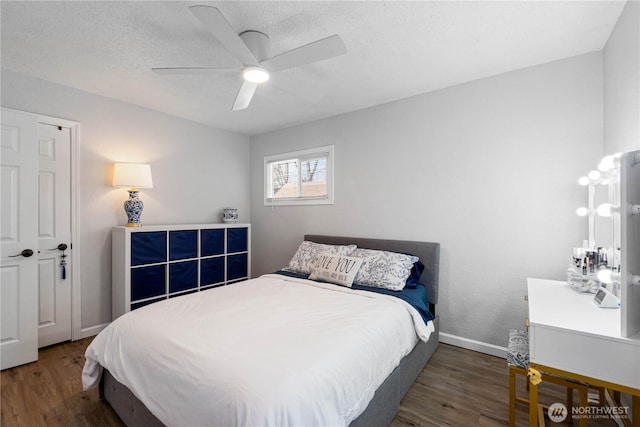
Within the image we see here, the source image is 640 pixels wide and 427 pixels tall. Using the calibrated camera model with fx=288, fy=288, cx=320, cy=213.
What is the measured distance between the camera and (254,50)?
1.95 meters

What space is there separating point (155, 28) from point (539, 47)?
2717 mm

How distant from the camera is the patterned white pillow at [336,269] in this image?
8.59 ft

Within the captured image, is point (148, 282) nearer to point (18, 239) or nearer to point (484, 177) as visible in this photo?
point (18, 239)

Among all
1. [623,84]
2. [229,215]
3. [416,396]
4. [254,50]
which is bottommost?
[416,396]

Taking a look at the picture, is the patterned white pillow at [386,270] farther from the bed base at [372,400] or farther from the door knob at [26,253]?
the door knob at [26,253]

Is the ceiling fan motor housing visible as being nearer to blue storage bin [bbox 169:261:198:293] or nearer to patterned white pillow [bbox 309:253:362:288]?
patterned white pillow [bbox 309:253:362:288]

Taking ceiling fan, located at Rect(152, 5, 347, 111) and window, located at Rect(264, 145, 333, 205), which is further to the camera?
window, located at Rect(264, 145, 333, 205)

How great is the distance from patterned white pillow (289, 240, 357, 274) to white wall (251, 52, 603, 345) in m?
0.44

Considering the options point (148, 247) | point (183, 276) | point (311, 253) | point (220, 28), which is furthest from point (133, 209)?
point (220, 28)

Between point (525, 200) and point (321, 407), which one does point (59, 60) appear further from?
point (525, 200)

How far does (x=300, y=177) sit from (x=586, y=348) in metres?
3.30

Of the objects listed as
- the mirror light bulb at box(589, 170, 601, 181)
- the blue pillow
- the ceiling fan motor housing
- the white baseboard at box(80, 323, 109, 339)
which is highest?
the ceiling fan motor housing

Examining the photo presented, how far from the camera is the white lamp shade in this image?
2998mm

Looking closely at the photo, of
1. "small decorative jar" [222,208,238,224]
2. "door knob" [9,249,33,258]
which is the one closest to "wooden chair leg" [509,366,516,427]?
"small decorative jar" [222,208,238,224]
